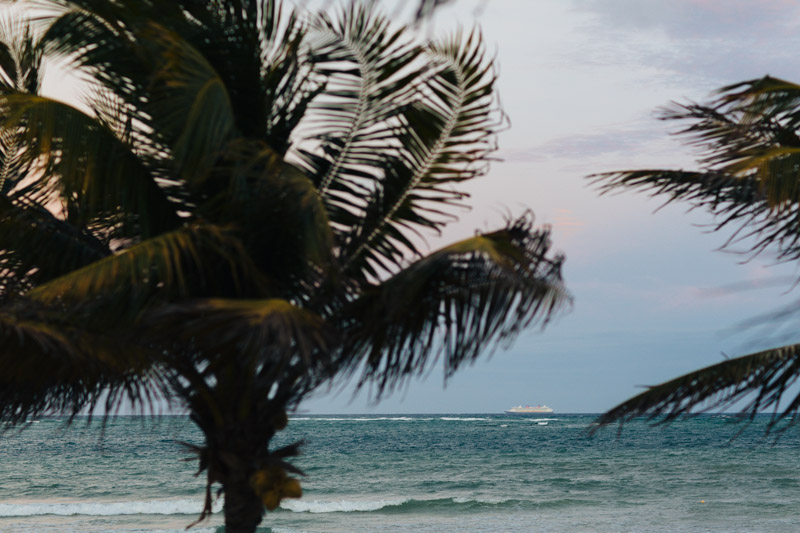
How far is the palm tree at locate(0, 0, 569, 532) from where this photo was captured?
192 inches

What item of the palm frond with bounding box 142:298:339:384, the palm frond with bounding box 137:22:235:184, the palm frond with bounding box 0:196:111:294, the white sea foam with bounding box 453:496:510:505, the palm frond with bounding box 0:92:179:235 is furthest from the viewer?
the white sea foam with bounding box 453:496:510:505

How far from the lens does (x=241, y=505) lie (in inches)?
221

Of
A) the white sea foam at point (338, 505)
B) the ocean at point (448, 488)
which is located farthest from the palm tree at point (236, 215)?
the white sea foam at point (338, 505)

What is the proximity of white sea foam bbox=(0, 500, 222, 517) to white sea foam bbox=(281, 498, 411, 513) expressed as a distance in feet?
7.06

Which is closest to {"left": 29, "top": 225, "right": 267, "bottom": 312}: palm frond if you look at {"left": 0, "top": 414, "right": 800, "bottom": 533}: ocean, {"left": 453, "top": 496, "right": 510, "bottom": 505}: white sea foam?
{"left": 0, "top": 414, "right": 800, "bottom": 533}: ocean

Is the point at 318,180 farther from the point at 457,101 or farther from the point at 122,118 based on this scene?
the point at 122,118

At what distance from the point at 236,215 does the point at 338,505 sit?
20.2 m

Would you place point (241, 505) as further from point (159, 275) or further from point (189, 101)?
point (189, 101)

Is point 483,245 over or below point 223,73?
below

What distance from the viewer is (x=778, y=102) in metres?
5.93

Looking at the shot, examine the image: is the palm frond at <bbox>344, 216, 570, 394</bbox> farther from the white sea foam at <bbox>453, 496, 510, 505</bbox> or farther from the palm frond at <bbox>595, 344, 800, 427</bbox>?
the white sea foam at <bbox>453, 496, 510, 505</bbox>

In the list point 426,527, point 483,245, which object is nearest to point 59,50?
point 483,245

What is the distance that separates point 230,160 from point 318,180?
0.81 meters

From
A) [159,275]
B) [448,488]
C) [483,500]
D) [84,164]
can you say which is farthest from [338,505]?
[159,275]
